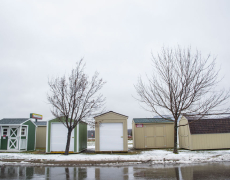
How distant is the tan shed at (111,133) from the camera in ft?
53.7

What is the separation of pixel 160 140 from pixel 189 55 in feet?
28.0

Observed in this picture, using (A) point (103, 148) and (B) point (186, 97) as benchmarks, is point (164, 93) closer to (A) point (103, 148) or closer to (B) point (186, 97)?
(B) point (186, 97)

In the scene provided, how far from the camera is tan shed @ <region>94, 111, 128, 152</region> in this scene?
1636 centimetres

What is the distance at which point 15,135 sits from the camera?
1881 cm

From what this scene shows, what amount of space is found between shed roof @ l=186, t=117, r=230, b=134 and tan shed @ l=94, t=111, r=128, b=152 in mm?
5835

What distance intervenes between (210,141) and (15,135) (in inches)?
651

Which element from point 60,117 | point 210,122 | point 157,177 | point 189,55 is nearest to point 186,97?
point 189,55

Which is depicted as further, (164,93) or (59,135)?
(59,135)

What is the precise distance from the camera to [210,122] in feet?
61.6

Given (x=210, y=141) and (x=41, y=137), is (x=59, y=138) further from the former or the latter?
(x=210, y=141)

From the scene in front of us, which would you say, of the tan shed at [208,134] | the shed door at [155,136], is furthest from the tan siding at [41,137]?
the tan shed at [208,134]

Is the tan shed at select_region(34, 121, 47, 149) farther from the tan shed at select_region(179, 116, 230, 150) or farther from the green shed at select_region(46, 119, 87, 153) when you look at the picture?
the tan shed at select_region(179, 116, 230, 150)

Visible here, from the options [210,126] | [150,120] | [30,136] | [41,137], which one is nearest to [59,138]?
[30,136]

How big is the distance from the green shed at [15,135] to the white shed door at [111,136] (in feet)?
24.1
